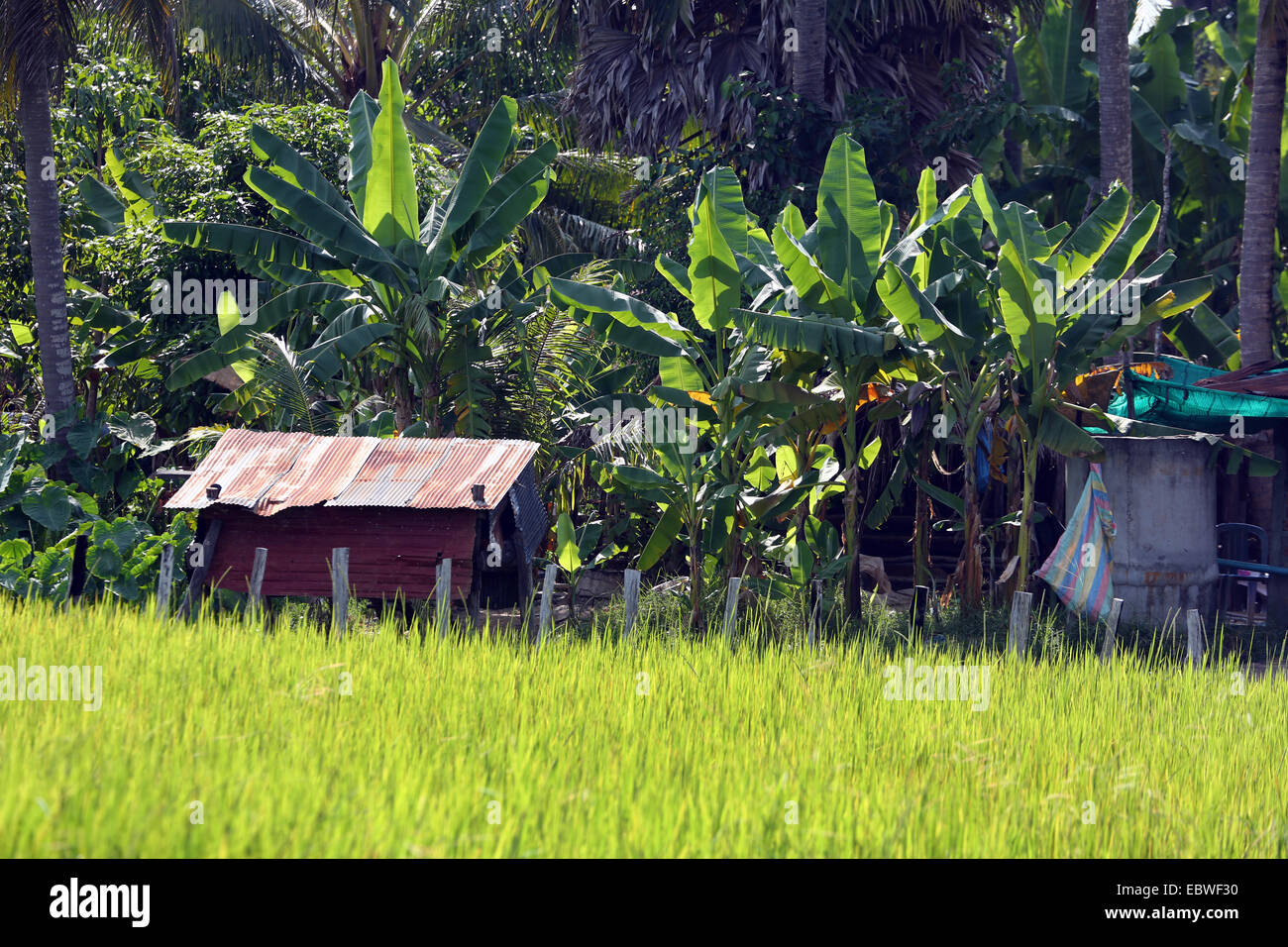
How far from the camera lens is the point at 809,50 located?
1508cm

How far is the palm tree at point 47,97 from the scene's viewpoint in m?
11.0

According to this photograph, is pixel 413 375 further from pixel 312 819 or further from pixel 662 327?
pixel 312 819

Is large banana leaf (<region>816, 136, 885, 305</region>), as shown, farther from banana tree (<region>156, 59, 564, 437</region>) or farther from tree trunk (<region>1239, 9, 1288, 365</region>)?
tree trunk (<region>1239, 9, 1288, 365</region>)

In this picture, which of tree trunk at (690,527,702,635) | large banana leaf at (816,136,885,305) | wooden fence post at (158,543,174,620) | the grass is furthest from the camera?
tree trunk at (690,527,702,635)

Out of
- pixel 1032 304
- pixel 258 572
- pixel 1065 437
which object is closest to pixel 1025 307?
pixel 1032 304

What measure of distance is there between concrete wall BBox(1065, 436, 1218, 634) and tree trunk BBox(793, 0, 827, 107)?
6.56 meters

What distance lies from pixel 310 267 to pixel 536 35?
37.6 feet

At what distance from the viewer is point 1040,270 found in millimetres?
9805

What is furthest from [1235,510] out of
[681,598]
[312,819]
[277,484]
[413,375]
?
[312,819]

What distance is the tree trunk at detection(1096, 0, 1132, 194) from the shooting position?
45.6ft

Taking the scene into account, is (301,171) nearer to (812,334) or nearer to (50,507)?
(50,507)

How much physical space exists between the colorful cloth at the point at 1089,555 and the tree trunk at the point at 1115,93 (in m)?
5.06

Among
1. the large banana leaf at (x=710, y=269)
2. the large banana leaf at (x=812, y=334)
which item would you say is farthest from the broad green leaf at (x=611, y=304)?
the large banana leaf at (x=812, y=334)

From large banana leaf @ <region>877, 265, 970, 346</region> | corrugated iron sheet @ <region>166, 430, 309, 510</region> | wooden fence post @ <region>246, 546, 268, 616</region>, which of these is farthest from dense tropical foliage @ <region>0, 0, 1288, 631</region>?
wooden fence post @ <region>246, 546, 268, 616</region>
